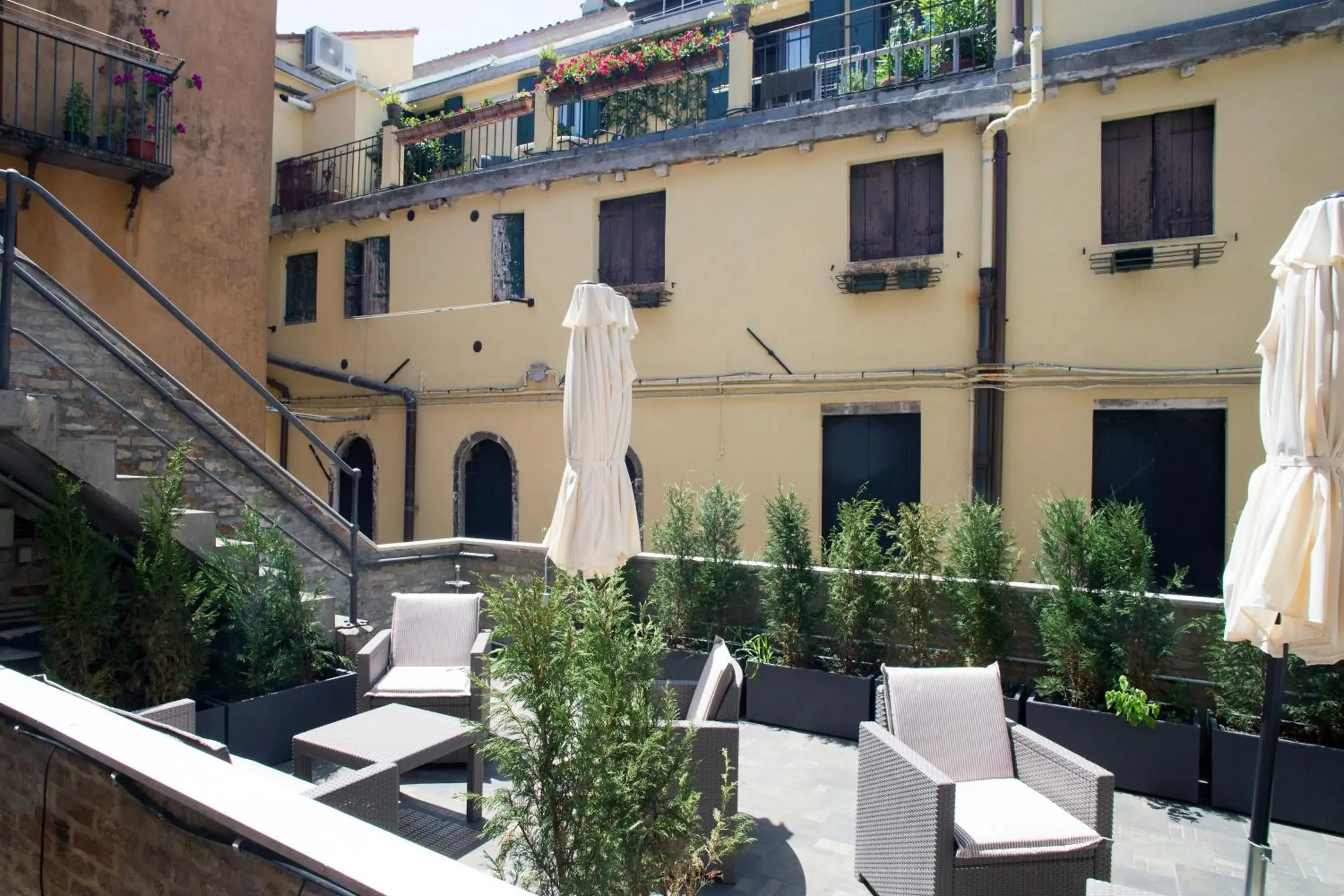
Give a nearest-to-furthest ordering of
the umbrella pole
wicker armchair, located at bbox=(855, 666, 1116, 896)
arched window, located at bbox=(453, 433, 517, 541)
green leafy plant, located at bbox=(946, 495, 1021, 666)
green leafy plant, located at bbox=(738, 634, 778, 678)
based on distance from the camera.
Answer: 1. the umbrella pole
2. wicker armchair, located at bbox=(855, 666, 1116, 896)
3. green leafy plant, located at bbox=(946, 495, 1021, 666)
4. green leafy plant, located at bbox=(738, 634, 778, 678)
5. arched window, located at bbox=(453, 433, 517, 541)

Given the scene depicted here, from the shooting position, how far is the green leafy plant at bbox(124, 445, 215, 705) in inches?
216

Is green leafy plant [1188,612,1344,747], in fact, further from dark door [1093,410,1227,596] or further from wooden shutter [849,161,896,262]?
wooden shutter [849,161,896,262]

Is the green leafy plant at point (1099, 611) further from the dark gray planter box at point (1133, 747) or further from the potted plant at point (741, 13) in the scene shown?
the potted plant at point (741, 13)

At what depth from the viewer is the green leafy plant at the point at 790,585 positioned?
6.86m

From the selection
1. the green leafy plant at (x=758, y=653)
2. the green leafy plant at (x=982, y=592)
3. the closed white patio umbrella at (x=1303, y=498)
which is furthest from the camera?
the green leafy plant at (x=758, y=653)

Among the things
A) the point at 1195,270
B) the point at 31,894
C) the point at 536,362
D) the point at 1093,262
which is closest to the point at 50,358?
the point at 31,894

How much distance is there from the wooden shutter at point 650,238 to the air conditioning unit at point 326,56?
887 cm

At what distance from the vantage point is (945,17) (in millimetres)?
10141

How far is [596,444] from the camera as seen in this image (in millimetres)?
6008

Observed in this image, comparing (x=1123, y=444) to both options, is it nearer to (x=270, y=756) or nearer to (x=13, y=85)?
(x=270, y=756)

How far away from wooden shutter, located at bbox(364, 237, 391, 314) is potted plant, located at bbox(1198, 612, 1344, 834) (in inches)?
492

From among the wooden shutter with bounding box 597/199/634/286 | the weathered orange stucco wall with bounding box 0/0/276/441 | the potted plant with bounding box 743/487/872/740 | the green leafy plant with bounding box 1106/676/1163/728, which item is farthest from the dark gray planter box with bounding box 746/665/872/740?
the weathered orange stucco wall with bounding box 0/0/276/441

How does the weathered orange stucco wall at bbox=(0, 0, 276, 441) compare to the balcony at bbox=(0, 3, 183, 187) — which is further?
the weathered orange stucco wall at bbox=(0, 0, 276, 441)

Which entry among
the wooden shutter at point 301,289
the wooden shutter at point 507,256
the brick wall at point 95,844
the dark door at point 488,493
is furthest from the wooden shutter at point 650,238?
the brick wall at point 95,844
